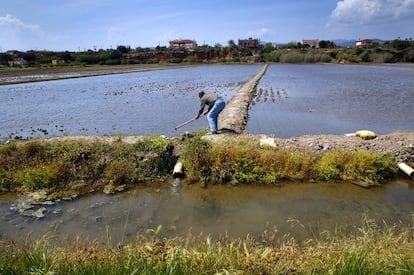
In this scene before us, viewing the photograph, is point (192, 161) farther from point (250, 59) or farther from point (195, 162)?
point (250, 59)

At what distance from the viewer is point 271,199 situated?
A: 6.14 metres

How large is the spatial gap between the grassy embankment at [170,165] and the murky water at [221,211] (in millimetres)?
322

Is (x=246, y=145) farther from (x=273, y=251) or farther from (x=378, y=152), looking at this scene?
(x=273, y=251)

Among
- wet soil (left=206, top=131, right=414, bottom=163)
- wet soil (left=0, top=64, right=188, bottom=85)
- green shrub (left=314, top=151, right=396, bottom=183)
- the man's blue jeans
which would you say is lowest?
green shrub (left=314, top=151, right=396, bottom=183)

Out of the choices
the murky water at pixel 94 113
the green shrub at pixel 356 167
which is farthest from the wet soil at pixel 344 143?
the murky water at pixel 94 113

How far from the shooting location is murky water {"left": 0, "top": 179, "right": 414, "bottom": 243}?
200 inches

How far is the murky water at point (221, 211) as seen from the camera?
5090 mm

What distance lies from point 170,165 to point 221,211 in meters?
2.29

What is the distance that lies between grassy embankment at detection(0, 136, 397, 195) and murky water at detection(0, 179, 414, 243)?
322 millimetres

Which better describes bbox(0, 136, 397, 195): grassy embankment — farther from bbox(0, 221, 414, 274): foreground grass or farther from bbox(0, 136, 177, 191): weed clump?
bbox(0, 221, 414, 274): foreground grass

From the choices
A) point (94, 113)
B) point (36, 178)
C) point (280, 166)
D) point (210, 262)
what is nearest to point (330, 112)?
point (280, 166)

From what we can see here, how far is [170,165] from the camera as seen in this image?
753 centimetres

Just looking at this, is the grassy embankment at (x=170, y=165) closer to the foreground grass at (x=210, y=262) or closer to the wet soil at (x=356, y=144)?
the wet soil at (x=356, y=144)

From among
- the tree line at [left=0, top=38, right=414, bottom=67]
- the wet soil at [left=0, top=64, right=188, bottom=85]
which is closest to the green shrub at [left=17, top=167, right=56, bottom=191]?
the wet soil at [left=0, top=64, right=188, bottom=85]
